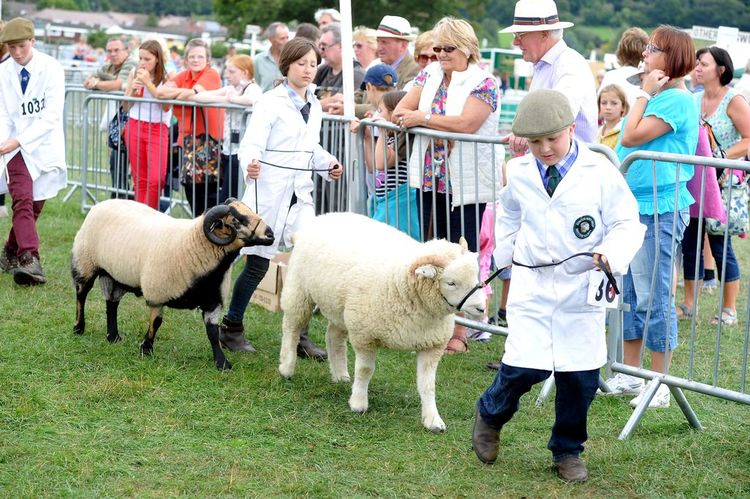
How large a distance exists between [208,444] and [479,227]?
2.49 metres

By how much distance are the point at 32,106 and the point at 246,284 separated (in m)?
2.78

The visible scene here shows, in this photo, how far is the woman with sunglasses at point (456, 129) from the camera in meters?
6.25

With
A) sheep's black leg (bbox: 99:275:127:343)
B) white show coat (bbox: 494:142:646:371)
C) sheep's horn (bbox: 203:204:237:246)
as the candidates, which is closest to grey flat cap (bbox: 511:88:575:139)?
white show coat (bbox: 494:142:646:371)

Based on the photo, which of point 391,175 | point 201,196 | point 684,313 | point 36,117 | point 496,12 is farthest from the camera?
point 496,12

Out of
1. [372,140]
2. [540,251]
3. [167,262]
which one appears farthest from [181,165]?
[540,251]

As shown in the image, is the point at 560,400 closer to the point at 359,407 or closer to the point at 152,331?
the point at 359,407

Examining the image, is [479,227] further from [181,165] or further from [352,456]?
[181,165]

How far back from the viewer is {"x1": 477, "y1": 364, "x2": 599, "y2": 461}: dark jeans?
434 centimetres

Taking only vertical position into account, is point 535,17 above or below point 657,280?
above

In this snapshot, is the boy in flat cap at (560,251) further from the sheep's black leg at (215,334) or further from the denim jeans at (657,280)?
the sheep's black leg at (215,334)

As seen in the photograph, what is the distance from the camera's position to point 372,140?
22.8ft

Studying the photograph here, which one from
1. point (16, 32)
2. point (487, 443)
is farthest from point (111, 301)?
point (487, 443)

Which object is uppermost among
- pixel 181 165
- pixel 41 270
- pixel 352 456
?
pixel 181 165

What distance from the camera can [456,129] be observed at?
6.24 m
